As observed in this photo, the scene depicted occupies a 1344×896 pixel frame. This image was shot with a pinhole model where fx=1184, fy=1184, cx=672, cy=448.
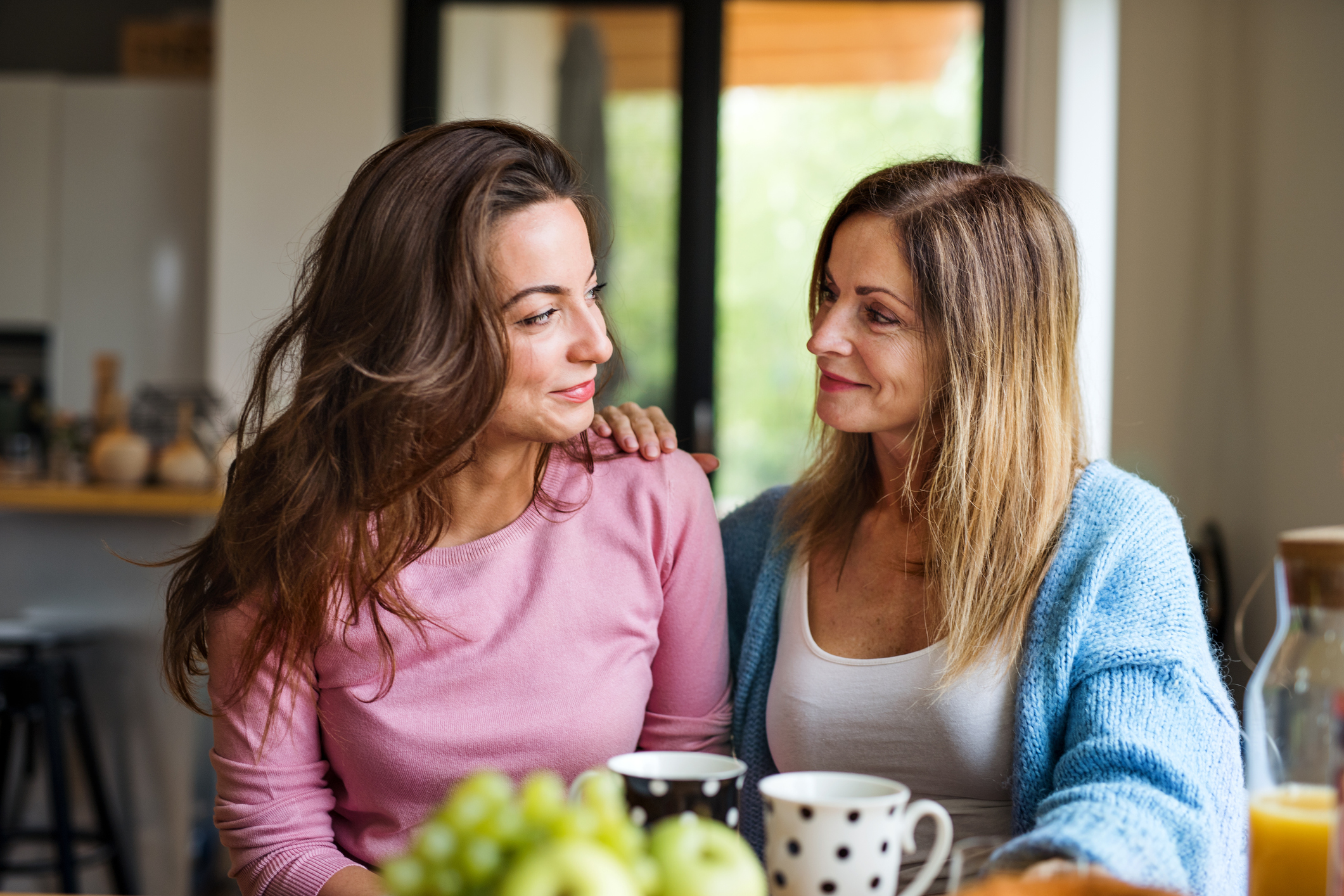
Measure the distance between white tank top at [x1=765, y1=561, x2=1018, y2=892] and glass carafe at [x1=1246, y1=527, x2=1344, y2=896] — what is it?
0.40 meters

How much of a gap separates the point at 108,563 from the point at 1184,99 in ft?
8.74

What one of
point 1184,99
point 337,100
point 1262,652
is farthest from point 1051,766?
point 337,100

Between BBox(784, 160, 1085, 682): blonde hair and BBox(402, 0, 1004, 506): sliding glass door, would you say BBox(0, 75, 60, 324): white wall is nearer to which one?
BBox(402, 0, 1004, 506): sliding glass door

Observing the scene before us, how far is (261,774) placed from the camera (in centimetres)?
116

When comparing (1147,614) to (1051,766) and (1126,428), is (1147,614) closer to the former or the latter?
(1051,766)

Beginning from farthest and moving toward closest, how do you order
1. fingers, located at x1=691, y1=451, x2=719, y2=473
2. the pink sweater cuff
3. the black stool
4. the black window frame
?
the black window frame, the black stool, fingers, located at x1=691, y1=451, x2=719, y2=473, the pink sweater cuff

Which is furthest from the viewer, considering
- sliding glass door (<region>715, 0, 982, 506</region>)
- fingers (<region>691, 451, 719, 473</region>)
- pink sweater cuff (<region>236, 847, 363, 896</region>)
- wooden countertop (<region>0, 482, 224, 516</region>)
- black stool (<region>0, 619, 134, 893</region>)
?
sliding glass door (<region>715, 0, 982, 506</region>)

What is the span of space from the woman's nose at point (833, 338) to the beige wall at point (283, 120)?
297 cm

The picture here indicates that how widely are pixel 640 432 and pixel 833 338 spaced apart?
0.84ft

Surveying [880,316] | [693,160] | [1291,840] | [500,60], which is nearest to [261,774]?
[880,316]

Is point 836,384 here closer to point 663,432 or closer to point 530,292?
point 663,432

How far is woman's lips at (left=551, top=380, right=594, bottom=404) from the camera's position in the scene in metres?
1.18

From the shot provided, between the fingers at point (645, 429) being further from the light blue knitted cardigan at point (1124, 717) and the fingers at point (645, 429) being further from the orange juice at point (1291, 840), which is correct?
the orange juice at point (1291, 840)

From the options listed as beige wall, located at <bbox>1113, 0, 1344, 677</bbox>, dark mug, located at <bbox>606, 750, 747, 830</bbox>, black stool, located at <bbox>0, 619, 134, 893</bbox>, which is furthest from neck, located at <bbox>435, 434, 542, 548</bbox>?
black stool, located at <bbox>0, 619, 134, 893</bbox>
